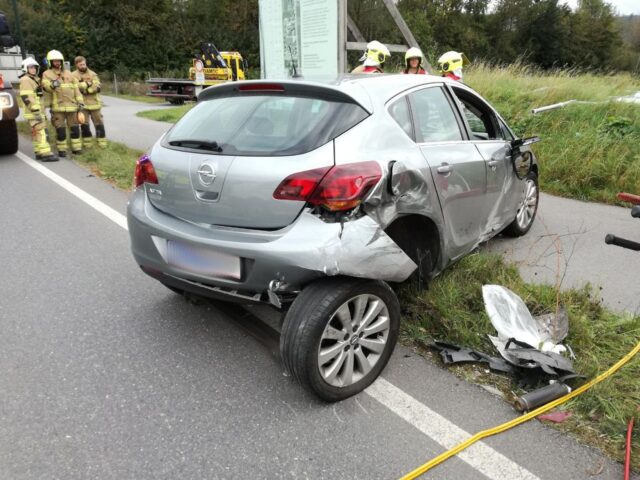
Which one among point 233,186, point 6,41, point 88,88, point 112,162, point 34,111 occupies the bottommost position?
point 112,162

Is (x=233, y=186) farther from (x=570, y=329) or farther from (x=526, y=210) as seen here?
(x=526, y=210)

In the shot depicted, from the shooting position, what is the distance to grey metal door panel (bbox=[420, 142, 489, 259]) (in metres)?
3.26

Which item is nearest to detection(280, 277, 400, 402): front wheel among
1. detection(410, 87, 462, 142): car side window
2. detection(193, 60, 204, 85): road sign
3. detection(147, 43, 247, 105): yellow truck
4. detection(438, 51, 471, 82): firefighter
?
detection(410, 87, 462, 142): car side window

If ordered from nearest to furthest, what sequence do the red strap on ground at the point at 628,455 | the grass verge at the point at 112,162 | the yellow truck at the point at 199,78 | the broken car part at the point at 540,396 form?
the red strap on ground at the point at 628,455, the broken car part at the point at 540,396, the grass verge at the point at 112,162, the yellow truck at the point at 199,78

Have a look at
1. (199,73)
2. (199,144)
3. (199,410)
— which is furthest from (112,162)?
(199,73)

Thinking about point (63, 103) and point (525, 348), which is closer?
point (525, 348)

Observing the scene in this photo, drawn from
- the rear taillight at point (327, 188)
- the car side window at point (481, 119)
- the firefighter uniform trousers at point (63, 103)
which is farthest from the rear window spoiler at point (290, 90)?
the firefighter uniform trousers at point (63, 103)

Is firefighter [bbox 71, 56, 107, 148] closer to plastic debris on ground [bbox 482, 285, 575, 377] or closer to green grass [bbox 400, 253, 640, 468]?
green grass [bbox 400, 253, 640, 468]

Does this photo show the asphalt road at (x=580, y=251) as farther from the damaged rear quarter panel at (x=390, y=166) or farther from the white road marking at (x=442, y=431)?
the white road marking at (x=442, y=431)

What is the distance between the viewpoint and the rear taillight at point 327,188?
2.53 m

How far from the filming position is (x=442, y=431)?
2.46 metres

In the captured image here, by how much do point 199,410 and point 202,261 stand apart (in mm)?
745

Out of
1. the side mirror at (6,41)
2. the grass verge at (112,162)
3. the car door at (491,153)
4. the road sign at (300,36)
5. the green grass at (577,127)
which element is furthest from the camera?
the side mirror at (6,41)

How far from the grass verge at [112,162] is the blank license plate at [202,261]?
454 centimetres
